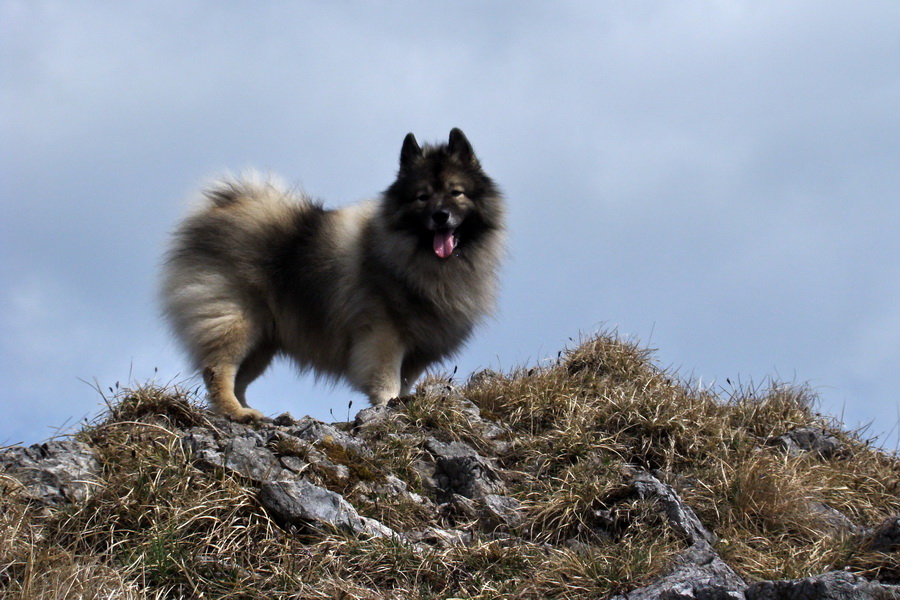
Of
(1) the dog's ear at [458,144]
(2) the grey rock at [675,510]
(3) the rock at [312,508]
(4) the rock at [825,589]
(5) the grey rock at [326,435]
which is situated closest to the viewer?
(4) the rock at [825,589]

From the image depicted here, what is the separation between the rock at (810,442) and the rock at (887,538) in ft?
5.29

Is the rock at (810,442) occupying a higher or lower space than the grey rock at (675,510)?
higher

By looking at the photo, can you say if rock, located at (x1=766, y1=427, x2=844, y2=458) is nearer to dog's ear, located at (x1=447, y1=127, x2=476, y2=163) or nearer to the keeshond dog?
the keeshond dog

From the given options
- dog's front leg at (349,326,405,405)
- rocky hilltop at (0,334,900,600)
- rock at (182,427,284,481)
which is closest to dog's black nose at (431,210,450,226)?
dog's front leg at (349,326,405,405)

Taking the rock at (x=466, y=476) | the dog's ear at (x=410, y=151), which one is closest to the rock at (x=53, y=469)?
the rock at (x=466, y=476)

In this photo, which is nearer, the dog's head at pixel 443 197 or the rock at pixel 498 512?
the rock at pixel 498 512

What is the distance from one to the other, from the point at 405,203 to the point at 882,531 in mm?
4226

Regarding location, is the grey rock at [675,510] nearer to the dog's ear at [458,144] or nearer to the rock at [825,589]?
the rock at [825,589]

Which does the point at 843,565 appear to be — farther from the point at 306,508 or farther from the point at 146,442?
the point at 146,442

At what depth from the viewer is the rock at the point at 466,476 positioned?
5.33 metres

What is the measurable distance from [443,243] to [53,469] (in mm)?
3473

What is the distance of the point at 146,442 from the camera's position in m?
5.02

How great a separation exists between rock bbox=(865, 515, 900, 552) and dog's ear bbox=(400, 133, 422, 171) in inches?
176

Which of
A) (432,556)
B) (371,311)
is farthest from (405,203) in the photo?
(432,556)
